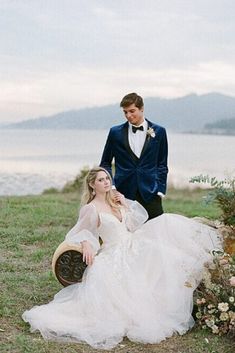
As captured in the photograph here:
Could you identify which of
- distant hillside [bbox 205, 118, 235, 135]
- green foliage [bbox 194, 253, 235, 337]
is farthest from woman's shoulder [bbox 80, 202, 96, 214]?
distant hillside [bbox 205, 118, 235, 135]

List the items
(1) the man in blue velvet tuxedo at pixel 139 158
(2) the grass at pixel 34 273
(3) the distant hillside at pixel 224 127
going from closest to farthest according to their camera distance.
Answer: (2) the grass at pixel 34 273 < (1) the man in blue velvet tuxedo at pixel 139 158 < (3) the distant hillside at pixel 224 127

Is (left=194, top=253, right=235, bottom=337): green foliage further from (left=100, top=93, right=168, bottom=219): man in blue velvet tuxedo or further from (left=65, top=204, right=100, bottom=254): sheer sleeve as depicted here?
(left=100, top=93, right=168, bottom=219): man in blue velvet tuxedo

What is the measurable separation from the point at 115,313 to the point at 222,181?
4.74ft

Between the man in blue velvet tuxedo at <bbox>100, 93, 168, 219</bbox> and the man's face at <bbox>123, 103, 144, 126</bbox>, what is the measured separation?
5 centimetres

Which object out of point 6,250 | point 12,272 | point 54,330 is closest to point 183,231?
point 54,330

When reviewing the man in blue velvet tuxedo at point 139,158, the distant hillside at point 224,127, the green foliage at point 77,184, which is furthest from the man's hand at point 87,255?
the distant hillside at point 224,127

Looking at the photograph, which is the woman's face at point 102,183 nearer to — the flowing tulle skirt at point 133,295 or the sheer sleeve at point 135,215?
the sheer sleeve at point 135,215

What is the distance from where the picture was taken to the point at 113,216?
18.0 ft

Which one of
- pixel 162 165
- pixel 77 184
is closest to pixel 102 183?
pixel 162 165

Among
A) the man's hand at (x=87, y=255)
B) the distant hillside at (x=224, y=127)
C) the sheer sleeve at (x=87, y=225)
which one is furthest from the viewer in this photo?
the distant hillside at (x=224, y=127)

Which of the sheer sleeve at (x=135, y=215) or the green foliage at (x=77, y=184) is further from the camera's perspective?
the green foliage at (x=77, y=184)

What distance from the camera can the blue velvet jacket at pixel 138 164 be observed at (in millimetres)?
5941

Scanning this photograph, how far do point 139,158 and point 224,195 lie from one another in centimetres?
108

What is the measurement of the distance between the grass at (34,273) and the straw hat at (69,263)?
0.46 metres
